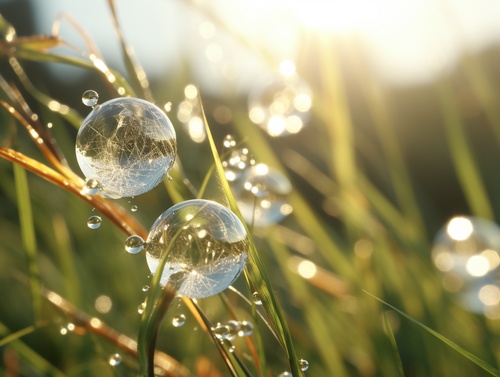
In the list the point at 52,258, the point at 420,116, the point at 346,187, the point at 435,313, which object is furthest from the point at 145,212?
the point at 420,116

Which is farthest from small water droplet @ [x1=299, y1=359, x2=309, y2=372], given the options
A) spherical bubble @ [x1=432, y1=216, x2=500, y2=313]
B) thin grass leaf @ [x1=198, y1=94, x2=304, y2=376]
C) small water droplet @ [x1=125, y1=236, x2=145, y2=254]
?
spherical bubble @ [x1=432, y1=216, x2=500, y2=313]

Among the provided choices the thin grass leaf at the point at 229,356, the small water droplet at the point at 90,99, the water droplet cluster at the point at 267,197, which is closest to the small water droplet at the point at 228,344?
the thin grass leaf at the point at 229,356

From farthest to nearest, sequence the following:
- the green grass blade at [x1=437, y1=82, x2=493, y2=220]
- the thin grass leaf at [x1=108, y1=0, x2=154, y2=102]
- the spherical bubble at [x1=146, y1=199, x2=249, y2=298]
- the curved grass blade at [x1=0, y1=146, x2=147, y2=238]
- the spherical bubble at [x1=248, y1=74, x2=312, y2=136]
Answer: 1. the spherical bubble at [x1=248, y1=74, x2=312, y2=136]
2. the green grass blade at [x1=437, y1=82, x2=493, y2=220]
3. the thin grass leaf at [x1=108, y1=0, x2=154, y2=102]
4. the curved grass blade at [x1=0, y1=146, x2=147, y2=238]
5. the spherical bubble at [x1=146, y1=199, x2=249, y2=298]

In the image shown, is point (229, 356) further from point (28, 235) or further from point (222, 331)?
point (28, 235)

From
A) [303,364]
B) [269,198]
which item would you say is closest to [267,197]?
[269,198]

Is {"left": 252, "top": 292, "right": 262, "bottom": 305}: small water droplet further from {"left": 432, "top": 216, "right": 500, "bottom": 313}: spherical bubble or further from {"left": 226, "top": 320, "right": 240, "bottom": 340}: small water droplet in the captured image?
{"left": 432, "top": 216, "right": 500, "bottom": 313}: spherical bubble

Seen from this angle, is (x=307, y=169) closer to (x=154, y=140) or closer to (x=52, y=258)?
(x=52, y=258)
